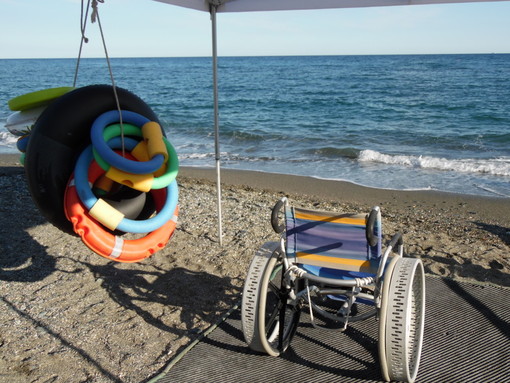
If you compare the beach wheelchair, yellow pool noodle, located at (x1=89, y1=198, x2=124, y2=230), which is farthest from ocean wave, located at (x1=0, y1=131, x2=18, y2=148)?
the beach wheelchair

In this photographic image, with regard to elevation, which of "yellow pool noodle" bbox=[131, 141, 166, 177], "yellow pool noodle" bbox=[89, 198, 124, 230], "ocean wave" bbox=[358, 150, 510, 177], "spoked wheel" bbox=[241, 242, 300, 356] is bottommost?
"ocean wave" bbox=[358, 150, 510, 177]

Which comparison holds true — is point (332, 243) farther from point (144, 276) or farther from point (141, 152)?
point (144, 276)

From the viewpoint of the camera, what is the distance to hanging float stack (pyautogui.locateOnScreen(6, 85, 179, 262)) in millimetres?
2783

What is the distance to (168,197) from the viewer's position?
3105 millimetres

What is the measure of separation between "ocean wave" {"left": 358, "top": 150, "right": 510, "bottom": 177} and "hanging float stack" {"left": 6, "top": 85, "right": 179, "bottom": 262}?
24.7 ft

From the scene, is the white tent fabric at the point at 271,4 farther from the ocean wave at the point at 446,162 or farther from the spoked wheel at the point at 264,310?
the ocean wave at the point at 446,162

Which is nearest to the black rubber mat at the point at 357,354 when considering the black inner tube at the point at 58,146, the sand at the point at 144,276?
the sand at the point at 144,276

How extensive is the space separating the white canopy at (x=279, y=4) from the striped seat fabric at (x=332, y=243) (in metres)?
1.87

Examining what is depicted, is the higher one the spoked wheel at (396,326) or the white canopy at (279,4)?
the white canopy at (279,4)

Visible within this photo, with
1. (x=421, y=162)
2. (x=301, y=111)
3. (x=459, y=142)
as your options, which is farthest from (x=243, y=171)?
(x=301, y=111)

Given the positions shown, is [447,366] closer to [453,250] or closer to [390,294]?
[390,294]

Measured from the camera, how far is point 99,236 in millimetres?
2822

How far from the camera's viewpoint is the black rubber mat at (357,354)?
271cm

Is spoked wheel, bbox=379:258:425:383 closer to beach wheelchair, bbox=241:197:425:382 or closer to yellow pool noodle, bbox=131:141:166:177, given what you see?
beach wheelchair, bbox=241:197:425:382
